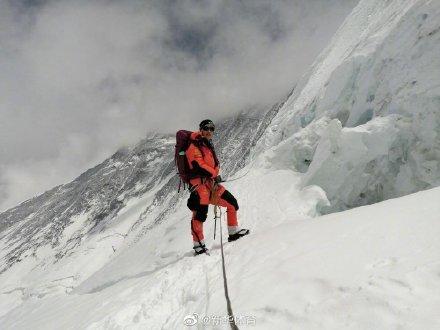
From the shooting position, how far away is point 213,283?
5566 millimetres

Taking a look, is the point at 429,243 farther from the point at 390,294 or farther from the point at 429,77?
the point at 429,77

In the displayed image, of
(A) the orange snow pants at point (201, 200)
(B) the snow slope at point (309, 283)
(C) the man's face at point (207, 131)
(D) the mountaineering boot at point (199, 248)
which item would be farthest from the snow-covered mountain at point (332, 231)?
(C) the man's face at point (207, 131)

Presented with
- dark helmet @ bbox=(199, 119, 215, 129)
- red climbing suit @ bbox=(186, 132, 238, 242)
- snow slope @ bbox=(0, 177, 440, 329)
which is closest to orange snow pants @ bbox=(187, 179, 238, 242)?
red climbing suit @ bbox=(186, 132, 238, 242)

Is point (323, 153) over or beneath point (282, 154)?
beneath

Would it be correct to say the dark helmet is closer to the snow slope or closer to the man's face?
the man's face

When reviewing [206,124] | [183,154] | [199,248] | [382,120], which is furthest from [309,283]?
[382,120]

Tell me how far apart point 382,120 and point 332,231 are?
704 centimetres

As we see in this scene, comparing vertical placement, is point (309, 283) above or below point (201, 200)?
below

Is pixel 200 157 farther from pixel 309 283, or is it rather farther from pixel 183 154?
pixel 309 283

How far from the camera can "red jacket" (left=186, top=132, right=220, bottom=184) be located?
7805 millimetres

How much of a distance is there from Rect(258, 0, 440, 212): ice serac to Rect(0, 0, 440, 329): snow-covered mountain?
0.13 feet

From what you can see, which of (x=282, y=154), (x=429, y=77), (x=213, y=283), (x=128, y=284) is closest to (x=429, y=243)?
(x=213, y=283)

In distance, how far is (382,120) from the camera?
11391 mm

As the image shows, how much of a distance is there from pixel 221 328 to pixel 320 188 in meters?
8.75
